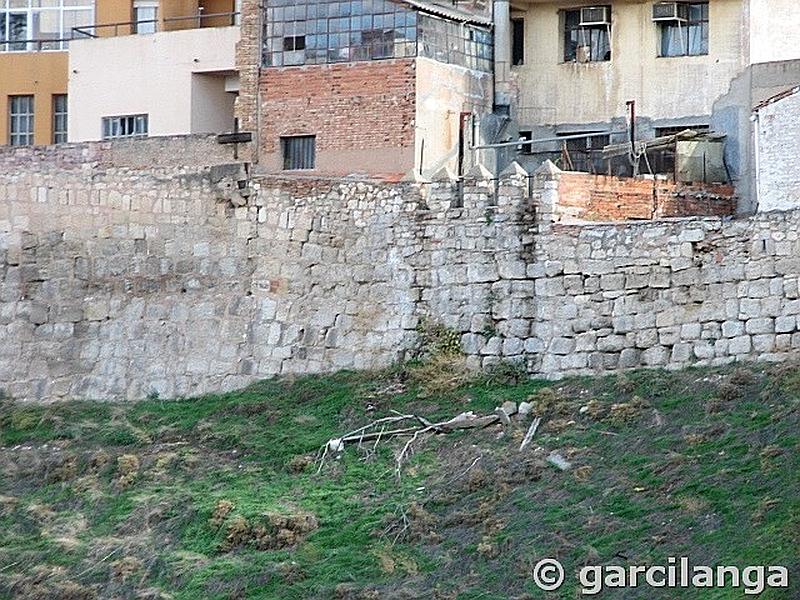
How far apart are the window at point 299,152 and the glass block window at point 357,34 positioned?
1100 millimetres

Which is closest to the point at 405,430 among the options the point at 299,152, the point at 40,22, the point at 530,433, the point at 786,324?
the point at 530,433

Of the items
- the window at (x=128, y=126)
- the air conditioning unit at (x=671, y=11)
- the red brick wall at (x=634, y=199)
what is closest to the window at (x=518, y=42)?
the air conditioning unit at (x=671, y=11)

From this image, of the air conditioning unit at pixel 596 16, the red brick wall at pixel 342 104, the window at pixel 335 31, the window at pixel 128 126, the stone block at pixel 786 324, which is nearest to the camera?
the stone block at pixel 786 324

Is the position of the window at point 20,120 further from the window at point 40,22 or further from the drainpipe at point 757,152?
the drainpipe at point 757,152

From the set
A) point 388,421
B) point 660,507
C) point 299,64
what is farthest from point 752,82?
point 660,507

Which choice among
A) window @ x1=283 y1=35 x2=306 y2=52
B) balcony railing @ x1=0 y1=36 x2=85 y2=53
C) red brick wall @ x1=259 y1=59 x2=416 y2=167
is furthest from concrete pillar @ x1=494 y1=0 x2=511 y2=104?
balcony railing @ x1=0 y1=36 x2=85 y2=53

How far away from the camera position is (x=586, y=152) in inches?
1216

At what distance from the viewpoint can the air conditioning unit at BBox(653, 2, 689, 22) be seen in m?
31.2

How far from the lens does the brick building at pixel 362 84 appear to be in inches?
1188

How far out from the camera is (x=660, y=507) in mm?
21812

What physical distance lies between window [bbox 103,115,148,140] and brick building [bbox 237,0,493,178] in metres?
3.02

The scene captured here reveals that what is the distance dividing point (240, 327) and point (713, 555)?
9438 mm

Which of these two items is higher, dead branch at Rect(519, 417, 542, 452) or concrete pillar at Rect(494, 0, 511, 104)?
concrete pillar at Rect(494, 0, 511, 104)

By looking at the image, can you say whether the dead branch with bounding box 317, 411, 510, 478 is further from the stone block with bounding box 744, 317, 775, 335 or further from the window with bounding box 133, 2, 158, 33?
the window with bounding box 133, 2, 158, 33
